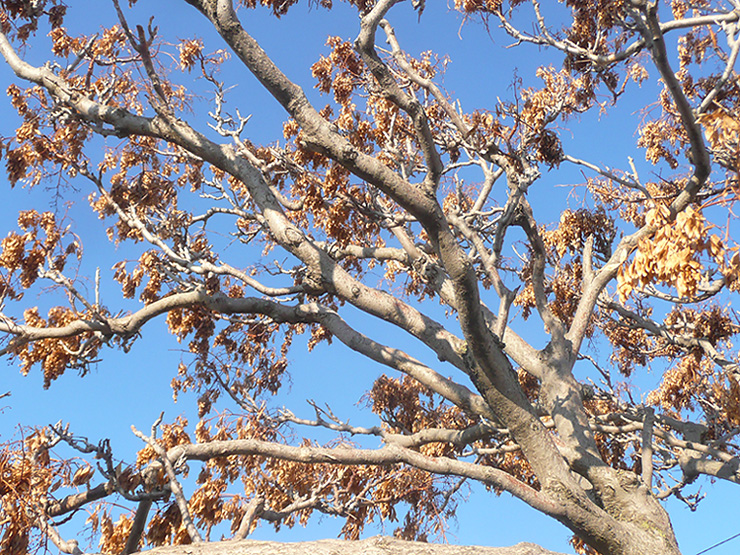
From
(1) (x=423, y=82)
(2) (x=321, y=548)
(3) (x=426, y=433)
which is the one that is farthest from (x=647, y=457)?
(1) (x=423, y=82)

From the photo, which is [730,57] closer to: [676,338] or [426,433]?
[676,338]

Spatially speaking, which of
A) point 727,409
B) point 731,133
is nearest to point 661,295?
point 727,409

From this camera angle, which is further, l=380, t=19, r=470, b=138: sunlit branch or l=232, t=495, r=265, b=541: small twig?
l=380, t=19, r=470, b=138: sunlit branch

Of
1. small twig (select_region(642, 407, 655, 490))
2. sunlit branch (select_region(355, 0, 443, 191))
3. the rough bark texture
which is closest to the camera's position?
the rough bark texture

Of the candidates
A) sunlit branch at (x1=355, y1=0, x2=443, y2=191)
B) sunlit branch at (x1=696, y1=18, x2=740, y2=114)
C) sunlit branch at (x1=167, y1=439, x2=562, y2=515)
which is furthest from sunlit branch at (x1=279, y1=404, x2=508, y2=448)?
sunlit branch at (x1=696, y1=18, x2=740, y2=114)

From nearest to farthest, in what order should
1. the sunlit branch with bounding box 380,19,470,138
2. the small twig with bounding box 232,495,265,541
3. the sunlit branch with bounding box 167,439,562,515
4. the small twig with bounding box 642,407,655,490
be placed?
the small twig with bounding box 232,495,265,541 → the sunlit branch with bounding box 167,439,562,515 → the small twig with bounding box 642,407,655,490 → the sunlit branch with bounding box 380,19,470,138

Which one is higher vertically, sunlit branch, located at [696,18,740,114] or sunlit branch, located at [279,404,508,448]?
sunlit branch, located at [696,18,740,114]

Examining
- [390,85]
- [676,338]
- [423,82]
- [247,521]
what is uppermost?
[423,82]

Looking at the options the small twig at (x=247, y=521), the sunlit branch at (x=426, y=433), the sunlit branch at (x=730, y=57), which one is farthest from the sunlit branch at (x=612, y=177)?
the small twig at (x=247, y=521)

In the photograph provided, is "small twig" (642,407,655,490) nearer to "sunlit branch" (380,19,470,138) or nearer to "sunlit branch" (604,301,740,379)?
"sunlit branch" (604,301,740,379)

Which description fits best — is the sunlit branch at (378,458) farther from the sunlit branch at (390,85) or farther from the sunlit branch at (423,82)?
the sunlit branch at (423,82)

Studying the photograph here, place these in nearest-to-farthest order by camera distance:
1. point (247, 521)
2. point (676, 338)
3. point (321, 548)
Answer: point (321, 548), point (247, 521), point (676, 338)

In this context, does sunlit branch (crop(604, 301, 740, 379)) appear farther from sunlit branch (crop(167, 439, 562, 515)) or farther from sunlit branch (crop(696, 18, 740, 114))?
sunlit branch (crop(167, 439, 562, 515))

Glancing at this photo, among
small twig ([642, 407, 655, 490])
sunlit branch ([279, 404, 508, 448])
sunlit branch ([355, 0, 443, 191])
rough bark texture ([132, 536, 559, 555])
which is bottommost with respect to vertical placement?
rough bark texture ([132, 536, 559, 555])
